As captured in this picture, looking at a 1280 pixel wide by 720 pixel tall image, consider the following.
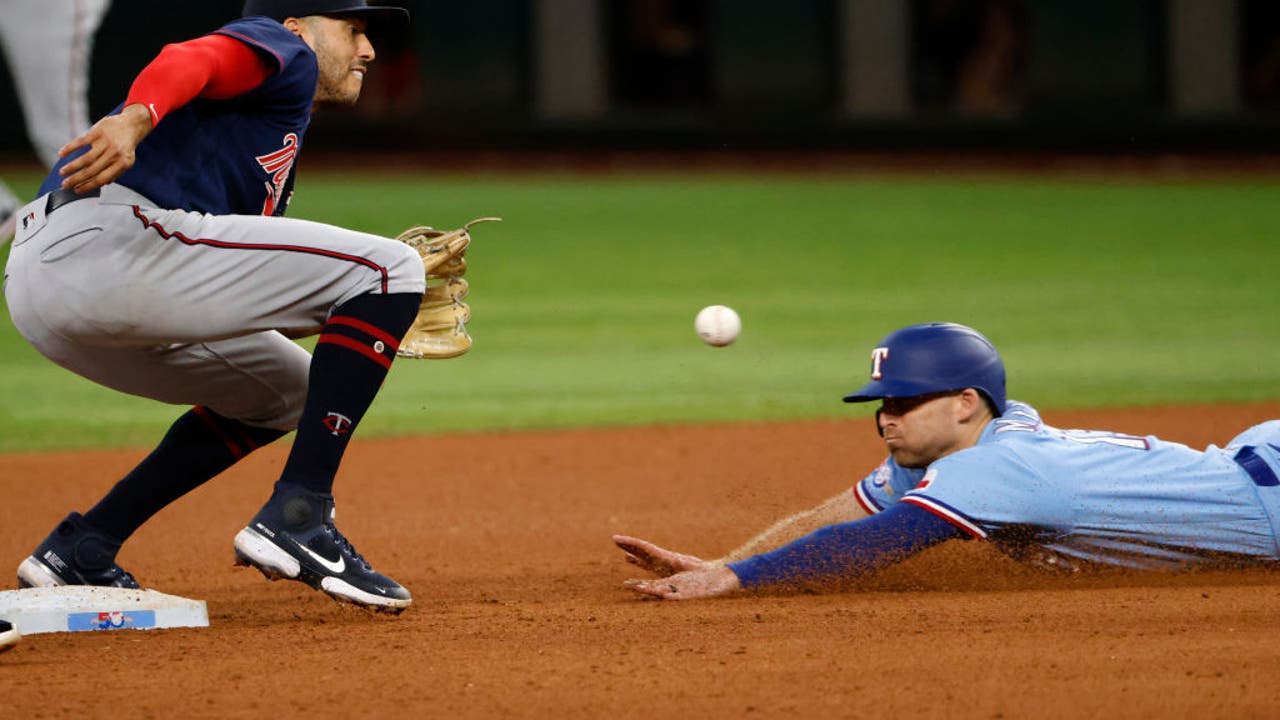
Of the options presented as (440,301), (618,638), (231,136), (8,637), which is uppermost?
(231,136)

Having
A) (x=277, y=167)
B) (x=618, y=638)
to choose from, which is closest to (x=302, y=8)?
(x=277, y=167)

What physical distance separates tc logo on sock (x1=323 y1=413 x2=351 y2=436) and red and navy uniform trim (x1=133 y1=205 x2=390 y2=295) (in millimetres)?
290

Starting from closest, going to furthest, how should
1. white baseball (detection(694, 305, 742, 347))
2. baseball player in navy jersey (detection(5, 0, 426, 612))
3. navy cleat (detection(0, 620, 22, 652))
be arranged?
navy cleat (detection(0, 620, 22, 652))
baseball player in navy jersey (detection(5, 0, 426, 612))
white baseball (detection(694, 305, 742, 347))

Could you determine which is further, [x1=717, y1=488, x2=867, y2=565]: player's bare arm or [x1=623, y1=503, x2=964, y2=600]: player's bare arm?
[x1=717, y1=488, x2=867, y2=565]: player's bare arm

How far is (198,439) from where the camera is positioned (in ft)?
13.9

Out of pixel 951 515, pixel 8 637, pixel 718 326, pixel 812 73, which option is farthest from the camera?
pixel 812 73

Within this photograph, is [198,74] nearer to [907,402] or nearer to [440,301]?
[440,301]

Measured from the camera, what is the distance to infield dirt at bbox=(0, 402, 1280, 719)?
3176mm

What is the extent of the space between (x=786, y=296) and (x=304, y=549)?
8224 mm

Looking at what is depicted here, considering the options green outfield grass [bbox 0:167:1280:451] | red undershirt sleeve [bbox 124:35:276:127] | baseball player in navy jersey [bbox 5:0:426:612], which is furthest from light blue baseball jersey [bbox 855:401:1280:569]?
green outfield grass [bbox 0:167:1280:451]

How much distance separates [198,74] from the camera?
348 cm

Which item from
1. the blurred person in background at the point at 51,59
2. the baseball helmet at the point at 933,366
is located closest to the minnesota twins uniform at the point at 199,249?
the baseball helmet at the point at 933,366

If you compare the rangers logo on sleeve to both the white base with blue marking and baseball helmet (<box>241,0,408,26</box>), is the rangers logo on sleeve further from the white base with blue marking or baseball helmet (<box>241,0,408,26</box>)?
the white base with blue marking

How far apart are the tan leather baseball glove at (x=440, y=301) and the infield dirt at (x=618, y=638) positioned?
63cm
